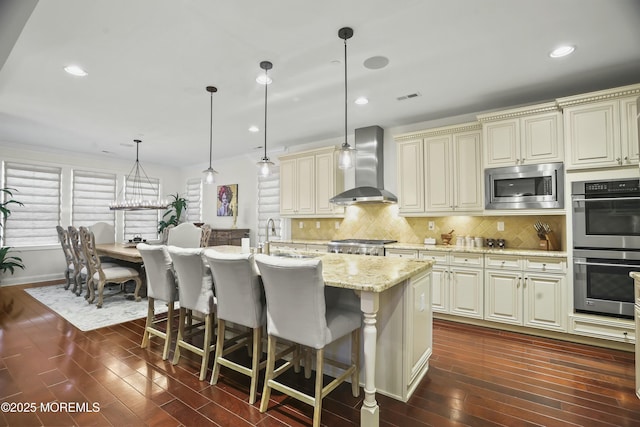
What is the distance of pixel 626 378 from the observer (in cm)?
242

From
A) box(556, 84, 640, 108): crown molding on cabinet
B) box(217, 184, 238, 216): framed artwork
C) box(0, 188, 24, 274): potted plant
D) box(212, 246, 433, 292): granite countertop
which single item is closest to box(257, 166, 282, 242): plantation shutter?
box(217, 184, 238, 216): framed artwork

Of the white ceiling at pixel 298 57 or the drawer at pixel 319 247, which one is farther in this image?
the drawer at pixel 319 247

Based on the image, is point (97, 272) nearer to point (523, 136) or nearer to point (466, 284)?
point (466, 284)

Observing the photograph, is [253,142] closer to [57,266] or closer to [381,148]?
[381,148]

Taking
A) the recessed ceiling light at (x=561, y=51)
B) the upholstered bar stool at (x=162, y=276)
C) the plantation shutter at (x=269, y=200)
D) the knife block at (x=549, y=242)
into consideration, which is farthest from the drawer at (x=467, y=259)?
the plantation shutter at (x=269, y=200)

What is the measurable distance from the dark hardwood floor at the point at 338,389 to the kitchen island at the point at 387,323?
0.16 metres

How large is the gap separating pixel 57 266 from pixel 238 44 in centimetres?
657

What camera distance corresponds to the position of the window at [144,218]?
7410 millimetres

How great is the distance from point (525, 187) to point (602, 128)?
855 mm

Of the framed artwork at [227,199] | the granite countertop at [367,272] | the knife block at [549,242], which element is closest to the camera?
the granite countertop at [367,272]

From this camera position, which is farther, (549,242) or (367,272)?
(549,242)

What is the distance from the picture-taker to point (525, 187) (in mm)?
3510

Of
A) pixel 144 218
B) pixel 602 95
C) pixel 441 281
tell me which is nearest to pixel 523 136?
pixel 602 95

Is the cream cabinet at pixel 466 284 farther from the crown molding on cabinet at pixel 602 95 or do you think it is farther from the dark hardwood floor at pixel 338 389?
the crown molding on cabinet at pixel 602 95
